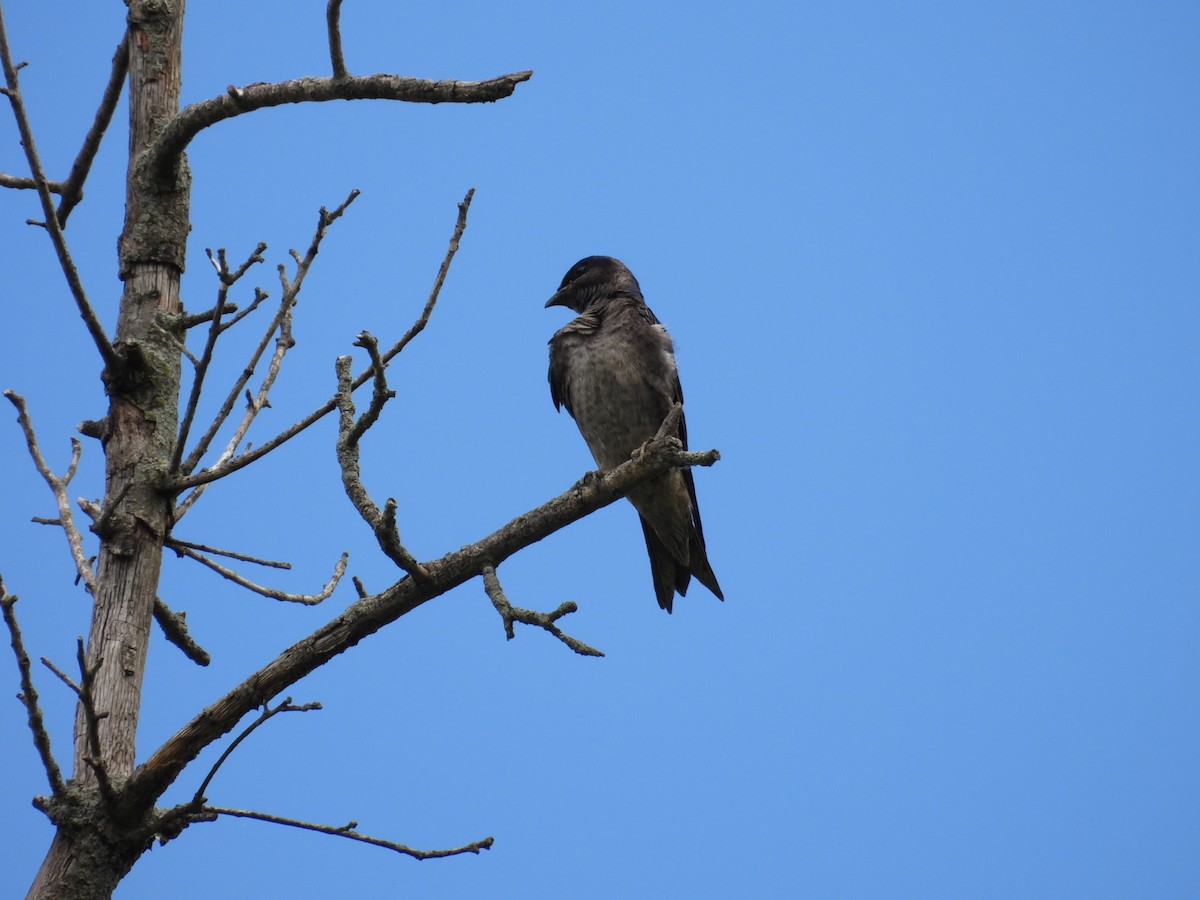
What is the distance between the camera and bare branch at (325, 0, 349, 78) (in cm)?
322

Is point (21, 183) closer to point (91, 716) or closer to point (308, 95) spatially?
point (308, 95)

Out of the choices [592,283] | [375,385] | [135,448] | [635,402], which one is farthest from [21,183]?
[592,283]

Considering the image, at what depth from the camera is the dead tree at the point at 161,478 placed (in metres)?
2.96

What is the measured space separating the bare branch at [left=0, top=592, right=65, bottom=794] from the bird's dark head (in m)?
4.46

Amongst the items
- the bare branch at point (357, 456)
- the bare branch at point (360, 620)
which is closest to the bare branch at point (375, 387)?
the bare branch at point (357, 456)

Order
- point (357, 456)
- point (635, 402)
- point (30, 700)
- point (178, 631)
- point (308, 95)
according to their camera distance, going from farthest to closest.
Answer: point (635, 402) → point (178, 631) → point (308, 95) → point (357, 456) → point (30, 700)

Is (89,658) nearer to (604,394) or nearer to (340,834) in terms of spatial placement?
(340,834)

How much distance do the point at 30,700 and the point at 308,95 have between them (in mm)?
1821

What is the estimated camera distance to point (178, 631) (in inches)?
143

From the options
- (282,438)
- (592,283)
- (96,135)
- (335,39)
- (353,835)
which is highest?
(592,283)

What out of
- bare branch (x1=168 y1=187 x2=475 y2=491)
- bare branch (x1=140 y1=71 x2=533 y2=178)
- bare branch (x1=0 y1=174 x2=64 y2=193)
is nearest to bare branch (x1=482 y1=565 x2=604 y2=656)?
bare branch (x1=168 y1=187 x2=475 y2=491)

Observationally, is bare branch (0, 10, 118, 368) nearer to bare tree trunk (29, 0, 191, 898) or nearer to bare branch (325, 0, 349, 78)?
bare tree trunk (29, 0, 191, 898)

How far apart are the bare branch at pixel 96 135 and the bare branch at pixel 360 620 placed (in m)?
1.77

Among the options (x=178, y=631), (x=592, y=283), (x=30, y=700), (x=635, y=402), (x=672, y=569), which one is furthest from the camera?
(x=592, y=283)
